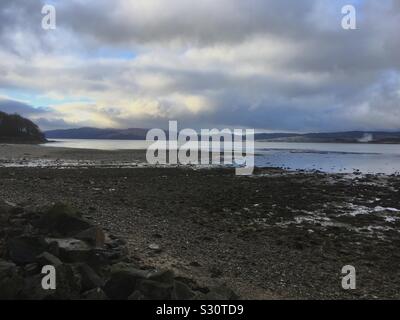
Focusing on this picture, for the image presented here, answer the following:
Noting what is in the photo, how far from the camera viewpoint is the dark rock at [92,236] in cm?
997

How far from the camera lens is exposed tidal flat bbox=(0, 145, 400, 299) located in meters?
10.0

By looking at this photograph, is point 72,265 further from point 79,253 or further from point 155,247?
point 155,247

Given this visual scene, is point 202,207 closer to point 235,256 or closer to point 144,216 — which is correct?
point 144,216

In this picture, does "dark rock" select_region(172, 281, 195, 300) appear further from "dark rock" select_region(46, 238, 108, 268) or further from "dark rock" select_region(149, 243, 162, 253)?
"dark rock" select_region(149, 243, 162, 253)

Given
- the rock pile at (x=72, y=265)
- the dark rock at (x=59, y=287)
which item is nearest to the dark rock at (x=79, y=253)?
the rock pile at (x=72, y=265)

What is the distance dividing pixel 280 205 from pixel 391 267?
9021 mm

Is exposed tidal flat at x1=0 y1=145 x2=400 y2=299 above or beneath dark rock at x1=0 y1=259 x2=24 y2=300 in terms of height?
beneath

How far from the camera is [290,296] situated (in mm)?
8914

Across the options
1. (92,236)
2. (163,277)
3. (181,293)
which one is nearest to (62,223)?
(92,236)

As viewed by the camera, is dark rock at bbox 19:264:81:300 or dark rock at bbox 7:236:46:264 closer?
dark rock at bbox 19:264:81:300

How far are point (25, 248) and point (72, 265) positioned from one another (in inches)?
61.6

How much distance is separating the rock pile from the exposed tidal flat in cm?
123

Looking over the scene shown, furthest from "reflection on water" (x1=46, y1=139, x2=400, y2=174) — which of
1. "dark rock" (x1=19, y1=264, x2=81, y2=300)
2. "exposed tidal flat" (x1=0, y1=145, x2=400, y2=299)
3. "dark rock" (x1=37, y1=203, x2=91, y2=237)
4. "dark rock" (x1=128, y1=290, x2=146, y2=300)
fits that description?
"dark rock" (x1=19, y1=264, x2=81, y2=300)

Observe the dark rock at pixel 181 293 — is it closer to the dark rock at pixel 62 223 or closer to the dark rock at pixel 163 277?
the dark rock at pixel 163 277
